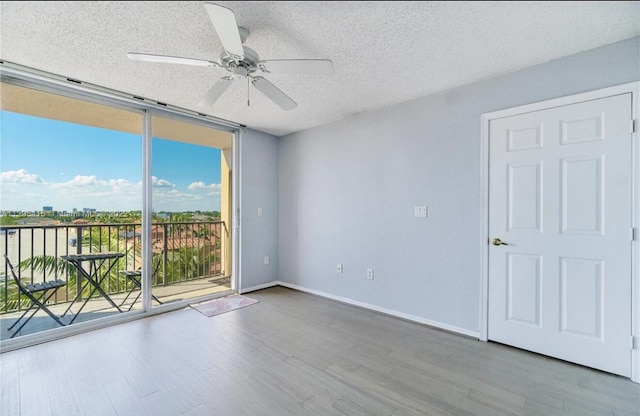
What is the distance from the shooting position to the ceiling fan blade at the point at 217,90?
214cm

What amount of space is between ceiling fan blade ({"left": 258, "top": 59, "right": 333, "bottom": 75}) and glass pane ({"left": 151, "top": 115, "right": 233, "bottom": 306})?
2236 mm

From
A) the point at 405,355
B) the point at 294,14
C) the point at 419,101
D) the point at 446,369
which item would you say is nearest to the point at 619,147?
the point at 419,101

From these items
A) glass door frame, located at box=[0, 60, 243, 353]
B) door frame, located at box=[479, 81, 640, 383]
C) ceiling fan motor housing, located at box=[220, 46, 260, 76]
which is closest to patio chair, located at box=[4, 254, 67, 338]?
glass door frame, located at box=[0, 60, 243, 353]

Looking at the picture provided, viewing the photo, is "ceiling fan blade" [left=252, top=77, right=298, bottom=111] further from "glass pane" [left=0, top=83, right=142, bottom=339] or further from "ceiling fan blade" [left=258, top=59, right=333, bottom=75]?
"glass pane" [left=0, top=83, right=142, bottom=339]

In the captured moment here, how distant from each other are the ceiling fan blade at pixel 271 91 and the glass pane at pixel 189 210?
77.7 inches

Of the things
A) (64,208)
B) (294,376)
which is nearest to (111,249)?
(64,208)

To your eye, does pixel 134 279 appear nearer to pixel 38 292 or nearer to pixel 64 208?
pixel 38 292

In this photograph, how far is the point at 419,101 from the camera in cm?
302

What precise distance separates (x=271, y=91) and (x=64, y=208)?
2535 mm

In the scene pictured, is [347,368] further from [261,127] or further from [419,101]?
[261,127]

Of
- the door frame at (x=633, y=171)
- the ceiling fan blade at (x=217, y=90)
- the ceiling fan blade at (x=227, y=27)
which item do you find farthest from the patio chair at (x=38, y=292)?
the door frame at (x=633, y=171)

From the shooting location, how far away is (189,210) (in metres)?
3.85

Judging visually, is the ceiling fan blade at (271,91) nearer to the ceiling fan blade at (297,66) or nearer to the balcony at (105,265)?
the ceiling fan blade at (297,66)

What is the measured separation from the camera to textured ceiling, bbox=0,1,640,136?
167 cm
